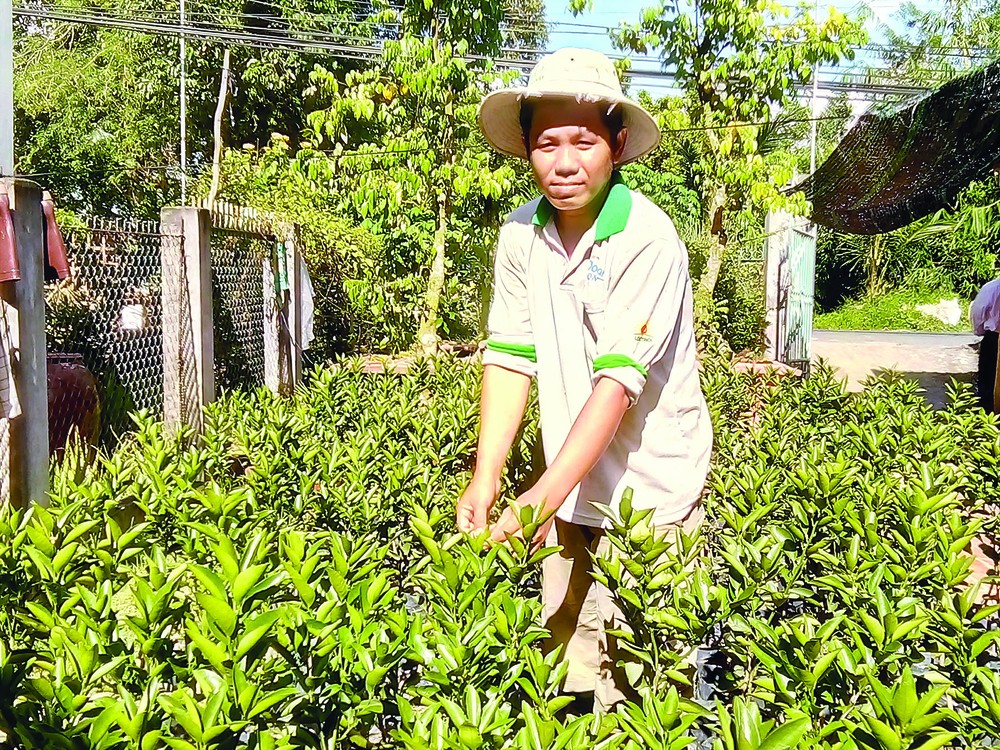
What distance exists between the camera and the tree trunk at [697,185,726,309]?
9.84 metres

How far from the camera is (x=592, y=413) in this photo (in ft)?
6.85

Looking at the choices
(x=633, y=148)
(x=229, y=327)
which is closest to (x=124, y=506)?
(x=633, y=148)

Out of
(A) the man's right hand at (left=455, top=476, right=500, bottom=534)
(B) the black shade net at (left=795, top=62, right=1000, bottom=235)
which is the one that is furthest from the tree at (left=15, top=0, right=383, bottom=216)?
(A) the man's right hand at (left=455, top=476, right=500, bottom=534)

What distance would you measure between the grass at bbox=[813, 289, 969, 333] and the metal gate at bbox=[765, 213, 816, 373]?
15.3m

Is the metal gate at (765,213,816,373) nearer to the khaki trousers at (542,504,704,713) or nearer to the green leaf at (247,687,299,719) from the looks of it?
the khaki trousers at (542,504,704,713)

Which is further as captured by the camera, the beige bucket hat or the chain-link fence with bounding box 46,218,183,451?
the chain-link fence with bounding box 46,218,183,451

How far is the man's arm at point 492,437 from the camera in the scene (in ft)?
7.37

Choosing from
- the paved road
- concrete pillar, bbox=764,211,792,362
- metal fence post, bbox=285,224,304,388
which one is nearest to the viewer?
metal fence post, bbox=285,224,304,388

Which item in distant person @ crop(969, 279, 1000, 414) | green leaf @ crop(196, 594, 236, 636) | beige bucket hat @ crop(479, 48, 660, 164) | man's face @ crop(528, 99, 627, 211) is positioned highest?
beige bucket hat @ crop(479, 48, 660, 164)

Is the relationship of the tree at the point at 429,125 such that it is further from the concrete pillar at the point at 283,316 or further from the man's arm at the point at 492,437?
the man's arm at the point at 492,437

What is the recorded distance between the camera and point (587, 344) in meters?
2.46

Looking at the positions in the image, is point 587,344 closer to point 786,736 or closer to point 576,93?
point 576,93

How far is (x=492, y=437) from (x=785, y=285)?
33.7ft

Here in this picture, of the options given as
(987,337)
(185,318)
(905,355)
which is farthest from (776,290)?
(185,318)
